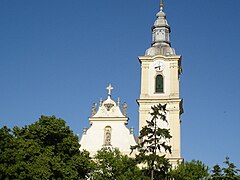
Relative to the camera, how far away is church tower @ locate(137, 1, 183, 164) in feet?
182

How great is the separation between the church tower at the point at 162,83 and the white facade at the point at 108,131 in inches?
78.9

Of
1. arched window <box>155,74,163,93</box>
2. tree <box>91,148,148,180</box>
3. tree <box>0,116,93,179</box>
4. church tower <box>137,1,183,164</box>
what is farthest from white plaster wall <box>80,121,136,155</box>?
tree <box>0,116,93,179</box>

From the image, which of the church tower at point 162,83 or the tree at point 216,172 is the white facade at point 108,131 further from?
the tree at point 216,172

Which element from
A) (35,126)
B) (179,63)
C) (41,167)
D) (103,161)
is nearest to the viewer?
(41,167)

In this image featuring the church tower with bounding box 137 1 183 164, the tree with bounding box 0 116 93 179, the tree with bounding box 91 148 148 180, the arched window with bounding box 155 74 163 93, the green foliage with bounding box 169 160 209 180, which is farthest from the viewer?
the arched window with bounding box 155 74 163 93

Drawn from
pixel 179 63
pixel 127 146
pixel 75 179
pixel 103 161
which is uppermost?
pixel 179 63

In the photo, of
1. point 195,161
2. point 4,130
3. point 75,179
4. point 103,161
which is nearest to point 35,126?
point 4,130

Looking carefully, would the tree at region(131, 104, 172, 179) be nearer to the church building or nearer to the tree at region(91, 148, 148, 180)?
the tree at region(91, 148, 148, 180)

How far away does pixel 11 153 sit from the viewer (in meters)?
36.3

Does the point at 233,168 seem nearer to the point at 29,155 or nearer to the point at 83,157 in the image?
the point at 83,157

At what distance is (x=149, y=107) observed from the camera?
56625mm

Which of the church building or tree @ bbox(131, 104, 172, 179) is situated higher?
the church building

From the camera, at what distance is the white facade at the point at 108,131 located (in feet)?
179

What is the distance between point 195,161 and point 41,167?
51.9 ft
